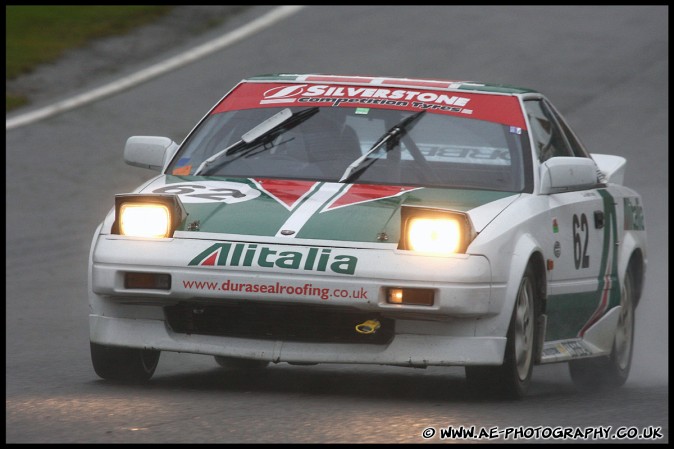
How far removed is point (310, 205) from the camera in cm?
688

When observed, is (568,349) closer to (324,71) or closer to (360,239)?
(360,239)

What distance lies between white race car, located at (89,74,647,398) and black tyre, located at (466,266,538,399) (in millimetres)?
12

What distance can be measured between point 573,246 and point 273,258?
1.87m

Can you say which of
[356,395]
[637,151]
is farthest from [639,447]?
[637,151]

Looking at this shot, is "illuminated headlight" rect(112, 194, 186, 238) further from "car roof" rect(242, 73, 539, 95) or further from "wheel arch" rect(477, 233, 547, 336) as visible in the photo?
"car roof" rect(242, 73, 539, 95)

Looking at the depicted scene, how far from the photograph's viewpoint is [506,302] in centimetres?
667

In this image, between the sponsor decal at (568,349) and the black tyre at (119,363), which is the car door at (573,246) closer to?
the sponsor decal at (568,349)

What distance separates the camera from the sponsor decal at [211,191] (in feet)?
23.0

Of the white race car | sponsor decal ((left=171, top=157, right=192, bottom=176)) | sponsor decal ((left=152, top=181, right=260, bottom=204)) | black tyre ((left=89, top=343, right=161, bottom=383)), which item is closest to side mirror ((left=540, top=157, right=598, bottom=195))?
the white race car

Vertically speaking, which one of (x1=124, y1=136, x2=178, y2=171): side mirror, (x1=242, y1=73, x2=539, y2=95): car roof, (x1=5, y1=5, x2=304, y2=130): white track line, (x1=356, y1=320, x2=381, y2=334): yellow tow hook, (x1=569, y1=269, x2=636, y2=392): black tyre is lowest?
(x1=569, y1=269, x2=636, y2=392): black tyre

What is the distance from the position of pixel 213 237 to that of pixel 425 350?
3.30 ft

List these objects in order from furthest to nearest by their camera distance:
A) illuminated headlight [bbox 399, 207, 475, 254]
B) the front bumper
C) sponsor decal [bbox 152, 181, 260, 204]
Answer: sponsor decal [bbox 152, 181, 260, 204] < illuminated headlight [bbox 399, 207, 475, 254] < the front bumper

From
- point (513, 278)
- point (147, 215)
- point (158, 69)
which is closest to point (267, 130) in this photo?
point (147, 215)

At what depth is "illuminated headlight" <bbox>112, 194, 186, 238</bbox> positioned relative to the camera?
6.77 metres
